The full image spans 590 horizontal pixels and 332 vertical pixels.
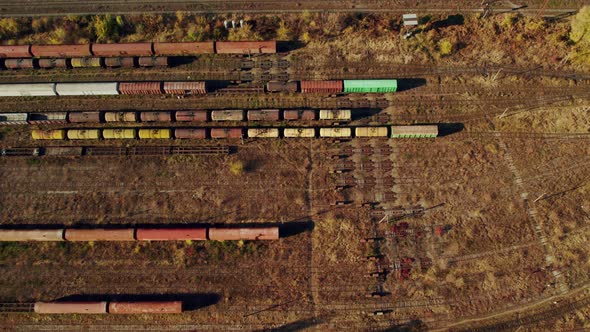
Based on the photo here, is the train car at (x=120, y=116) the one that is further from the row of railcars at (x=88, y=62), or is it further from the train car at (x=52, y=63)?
the train car at (x=52, y=63)

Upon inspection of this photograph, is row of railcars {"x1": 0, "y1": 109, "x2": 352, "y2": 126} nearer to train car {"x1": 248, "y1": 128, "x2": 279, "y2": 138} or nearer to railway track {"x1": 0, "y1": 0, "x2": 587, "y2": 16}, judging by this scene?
train car {"x1": 248, "y1": 128, "x2": 279, "y2": 138}

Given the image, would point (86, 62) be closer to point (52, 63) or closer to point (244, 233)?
point (52, 63)

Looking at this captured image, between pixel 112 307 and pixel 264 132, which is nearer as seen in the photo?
pixel 112 307

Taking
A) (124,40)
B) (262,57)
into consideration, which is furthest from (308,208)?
(124,40)

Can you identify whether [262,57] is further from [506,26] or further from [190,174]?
[506,26]

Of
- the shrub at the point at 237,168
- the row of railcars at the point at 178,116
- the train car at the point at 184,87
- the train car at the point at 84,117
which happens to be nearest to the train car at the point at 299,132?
the row of railcars at the point at 178,116

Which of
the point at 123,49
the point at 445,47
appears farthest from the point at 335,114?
the point at 123,49

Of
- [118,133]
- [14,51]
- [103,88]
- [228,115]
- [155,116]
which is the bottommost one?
[118,133]
